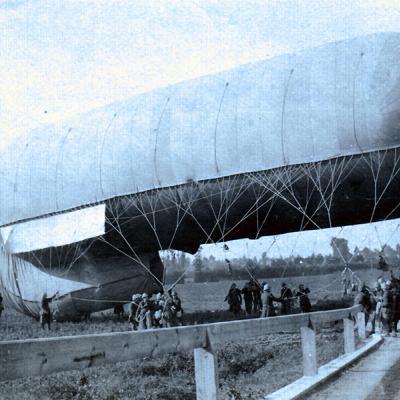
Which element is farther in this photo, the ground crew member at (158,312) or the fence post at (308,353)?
the ground crew member at (158,312)

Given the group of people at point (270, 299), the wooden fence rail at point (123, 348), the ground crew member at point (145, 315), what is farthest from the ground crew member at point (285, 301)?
the wooden fence rail at point (123, 348)

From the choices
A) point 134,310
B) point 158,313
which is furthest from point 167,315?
point 134,310

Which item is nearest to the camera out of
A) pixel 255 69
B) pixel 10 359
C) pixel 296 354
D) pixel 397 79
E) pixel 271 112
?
pixel 10 359

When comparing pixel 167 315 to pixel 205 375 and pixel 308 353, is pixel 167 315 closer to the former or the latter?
pixel 308 353

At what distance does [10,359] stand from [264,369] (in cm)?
845

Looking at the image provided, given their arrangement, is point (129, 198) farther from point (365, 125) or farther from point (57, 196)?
point (365, 125)

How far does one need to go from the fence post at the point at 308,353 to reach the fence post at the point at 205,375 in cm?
274

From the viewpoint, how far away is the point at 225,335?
5016 mm

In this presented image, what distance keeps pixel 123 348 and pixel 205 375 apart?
94cm

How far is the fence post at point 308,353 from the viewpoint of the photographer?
6.96 metres

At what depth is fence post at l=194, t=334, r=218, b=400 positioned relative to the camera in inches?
173

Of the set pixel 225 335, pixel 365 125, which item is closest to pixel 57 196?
pixel 365 125

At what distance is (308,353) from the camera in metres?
7.02

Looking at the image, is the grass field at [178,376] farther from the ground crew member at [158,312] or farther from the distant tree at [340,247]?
the ground crew member at [158,312]
